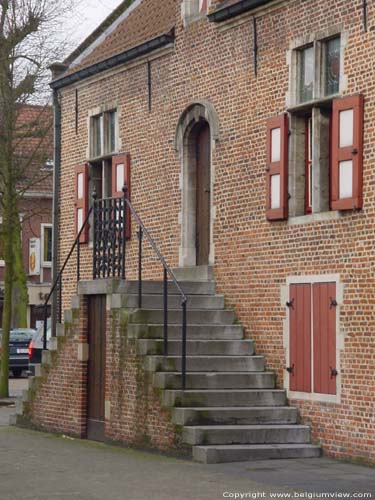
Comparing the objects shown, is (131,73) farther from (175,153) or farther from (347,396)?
(347,396)

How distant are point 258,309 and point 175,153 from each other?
11.7 feet

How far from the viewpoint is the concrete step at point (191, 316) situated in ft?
57.7

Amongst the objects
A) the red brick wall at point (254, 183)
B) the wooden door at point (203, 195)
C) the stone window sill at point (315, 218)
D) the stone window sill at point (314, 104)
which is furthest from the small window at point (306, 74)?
the wooden door at point (203, 195)

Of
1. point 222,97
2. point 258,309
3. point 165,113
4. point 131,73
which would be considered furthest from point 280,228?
point 131,73

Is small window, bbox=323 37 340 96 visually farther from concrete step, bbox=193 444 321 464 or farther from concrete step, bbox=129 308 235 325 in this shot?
concrete step, bbox=193 444 321 464

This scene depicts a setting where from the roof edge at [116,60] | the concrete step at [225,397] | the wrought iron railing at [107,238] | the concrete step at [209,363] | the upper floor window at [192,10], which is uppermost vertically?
the upper floor window at [192,10]

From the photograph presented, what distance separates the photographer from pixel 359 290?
15.9m

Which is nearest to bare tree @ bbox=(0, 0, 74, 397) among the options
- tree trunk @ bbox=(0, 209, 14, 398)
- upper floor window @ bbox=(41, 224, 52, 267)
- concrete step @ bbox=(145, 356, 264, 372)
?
tree trunk @ bbox=(0, 209, 14, 398)

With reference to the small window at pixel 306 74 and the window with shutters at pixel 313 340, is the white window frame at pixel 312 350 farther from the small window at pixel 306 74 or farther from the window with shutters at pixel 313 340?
the small window at pixel 306 74

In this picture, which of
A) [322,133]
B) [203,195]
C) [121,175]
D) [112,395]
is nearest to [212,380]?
[112,395]

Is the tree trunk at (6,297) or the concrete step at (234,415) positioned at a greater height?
the tree trunk at (6,297)

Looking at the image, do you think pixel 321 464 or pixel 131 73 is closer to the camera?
pixel 321 464

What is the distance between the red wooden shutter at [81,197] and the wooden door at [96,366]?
4300mm

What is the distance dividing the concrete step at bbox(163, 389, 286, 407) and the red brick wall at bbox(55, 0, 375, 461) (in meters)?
0.43
